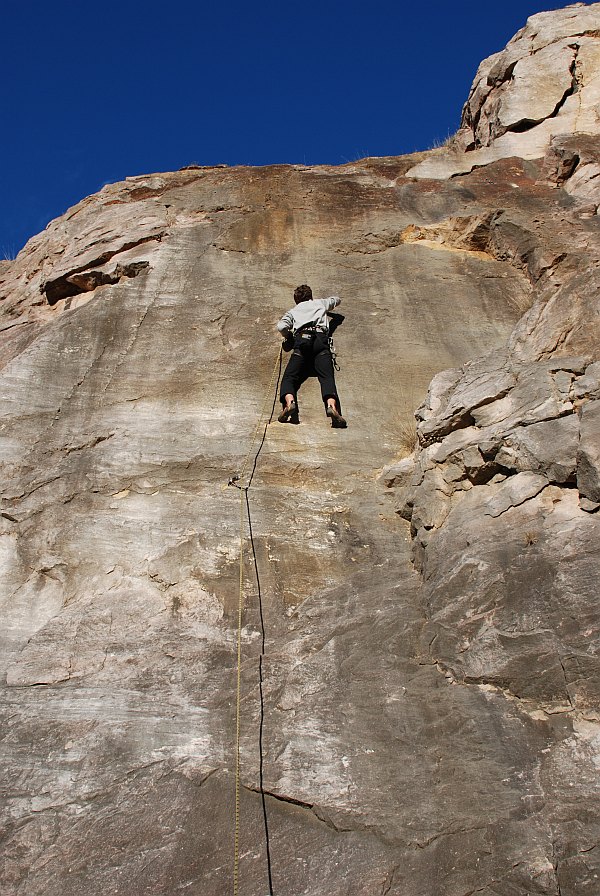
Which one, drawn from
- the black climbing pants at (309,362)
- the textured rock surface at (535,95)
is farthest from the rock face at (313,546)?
the textured rock surface at (535,95)

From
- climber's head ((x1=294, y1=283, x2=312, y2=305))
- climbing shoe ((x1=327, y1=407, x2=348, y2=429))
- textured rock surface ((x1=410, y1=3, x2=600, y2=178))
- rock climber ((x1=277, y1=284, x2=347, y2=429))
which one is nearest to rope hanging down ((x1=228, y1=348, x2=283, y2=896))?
rock climber ((x1=277, y1=284, x2=347, y2=429))

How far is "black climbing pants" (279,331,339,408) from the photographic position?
26.3 feet

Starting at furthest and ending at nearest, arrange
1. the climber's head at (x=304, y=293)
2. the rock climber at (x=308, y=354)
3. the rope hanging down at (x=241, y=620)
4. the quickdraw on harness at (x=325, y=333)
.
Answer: the climber's head at (x=304, y=293)
the quickdraw on harness at (x=325, y=333)
the rock climber at (x=308, y=354)
the rope hanging down at (x=241, y=620)

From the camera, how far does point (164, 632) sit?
19.3 feet

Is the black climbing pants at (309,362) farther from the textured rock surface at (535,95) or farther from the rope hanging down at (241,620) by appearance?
the textured rock surface at (535,95)

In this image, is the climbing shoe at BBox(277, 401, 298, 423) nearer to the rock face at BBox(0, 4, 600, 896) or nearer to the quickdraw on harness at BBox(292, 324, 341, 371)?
the rock face at BBox(0, 4, 600, 896)

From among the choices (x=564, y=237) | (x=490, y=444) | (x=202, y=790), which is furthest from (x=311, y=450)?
(x=564, y=237)

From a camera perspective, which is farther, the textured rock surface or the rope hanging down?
the textured rock surface

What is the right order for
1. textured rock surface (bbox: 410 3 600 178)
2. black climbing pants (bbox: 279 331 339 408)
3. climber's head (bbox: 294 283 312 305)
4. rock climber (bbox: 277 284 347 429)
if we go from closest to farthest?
rock climber (bbox: 277 284 347 429) → black climbing pants (bbox: 279 331 339 408) → climber's head (bbox: 294 283 312 305) → textured rock surface (bbox: 410 3 600 178)

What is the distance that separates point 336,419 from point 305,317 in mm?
1416

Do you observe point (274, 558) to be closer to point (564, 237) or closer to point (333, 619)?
point (333, 619)

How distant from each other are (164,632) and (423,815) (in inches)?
91.2

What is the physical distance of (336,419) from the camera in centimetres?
764

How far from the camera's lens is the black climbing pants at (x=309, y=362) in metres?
8.01
